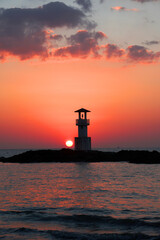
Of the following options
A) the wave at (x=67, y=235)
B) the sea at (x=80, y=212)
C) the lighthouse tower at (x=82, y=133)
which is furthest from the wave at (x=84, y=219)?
the lighthouse tower at (x=82, y=133)

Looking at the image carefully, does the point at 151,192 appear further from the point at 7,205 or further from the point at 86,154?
the point at 86,154

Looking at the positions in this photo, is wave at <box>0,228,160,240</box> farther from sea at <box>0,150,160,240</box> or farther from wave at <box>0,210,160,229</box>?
wave at <box>0,210,160,229</box>

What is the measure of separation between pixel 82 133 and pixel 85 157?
16.6 feet

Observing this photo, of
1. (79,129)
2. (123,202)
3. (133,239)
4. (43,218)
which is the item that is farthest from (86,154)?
(133,239)

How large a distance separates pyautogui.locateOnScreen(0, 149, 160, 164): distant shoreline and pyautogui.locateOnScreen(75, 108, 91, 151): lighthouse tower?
4.64ft

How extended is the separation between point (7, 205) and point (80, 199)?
595cm

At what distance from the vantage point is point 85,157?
64.9 m

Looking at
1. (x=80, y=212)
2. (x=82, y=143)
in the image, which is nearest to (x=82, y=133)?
(x=82, y=143)

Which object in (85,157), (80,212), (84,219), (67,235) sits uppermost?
(85,157)

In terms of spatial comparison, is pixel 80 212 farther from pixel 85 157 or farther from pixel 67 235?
pixel 85 157

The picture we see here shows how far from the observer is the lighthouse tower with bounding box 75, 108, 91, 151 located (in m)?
63.9

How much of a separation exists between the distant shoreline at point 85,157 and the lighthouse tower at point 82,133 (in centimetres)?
141

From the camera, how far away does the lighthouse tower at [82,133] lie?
2515 inches

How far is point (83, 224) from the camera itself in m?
18.4
